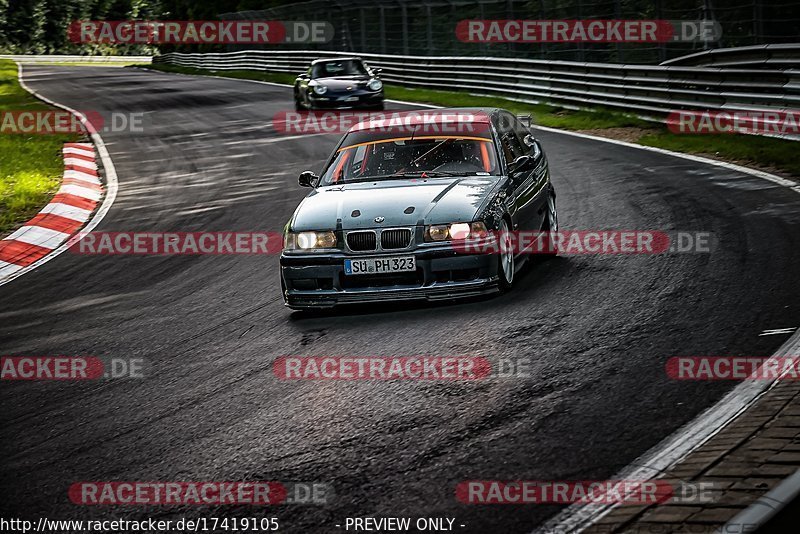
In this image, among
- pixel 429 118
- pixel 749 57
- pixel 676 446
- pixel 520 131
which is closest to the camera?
pixel 676 446

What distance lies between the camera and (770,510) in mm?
3078

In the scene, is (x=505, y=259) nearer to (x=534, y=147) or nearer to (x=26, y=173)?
(x=534, y=147)

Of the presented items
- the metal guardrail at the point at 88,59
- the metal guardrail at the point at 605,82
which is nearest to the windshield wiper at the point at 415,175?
the metal guardrail at the point at 605,82

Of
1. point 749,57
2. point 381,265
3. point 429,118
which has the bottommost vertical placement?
point 381,265

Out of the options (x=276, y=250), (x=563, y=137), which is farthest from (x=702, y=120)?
(x=276, y=250)

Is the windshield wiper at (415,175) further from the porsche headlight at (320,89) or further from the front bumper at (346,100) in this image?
the porsche headlight at (320,89)

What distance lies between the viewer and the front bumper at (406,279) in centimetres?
775

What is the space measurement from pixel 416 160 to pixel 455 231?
1.32 m

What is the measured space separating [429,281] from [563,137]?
11742 mm

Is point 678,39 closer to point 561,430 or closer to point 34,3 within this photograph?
point 561,430

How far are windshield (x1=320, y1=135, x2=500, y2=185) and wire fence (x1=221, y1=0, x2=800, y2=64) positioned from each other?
31.3 feet

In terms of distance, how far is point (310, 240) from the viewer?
8000 millimetres

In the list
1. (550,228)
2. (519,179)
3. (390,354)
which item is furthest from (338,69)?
(390,354)

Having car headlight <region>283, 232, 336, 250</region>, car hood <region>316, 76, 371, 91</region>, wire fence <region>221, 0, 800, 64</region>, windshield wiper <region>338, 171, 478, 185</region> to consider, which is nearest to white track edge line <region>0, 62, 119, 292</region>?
car headlight <region>283, 232, 336, 250</region>
